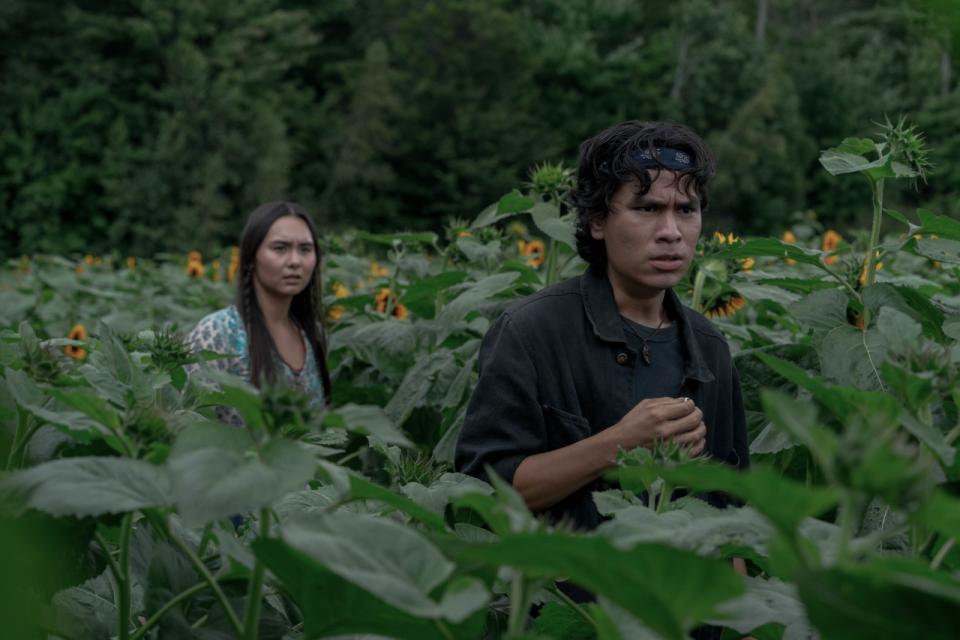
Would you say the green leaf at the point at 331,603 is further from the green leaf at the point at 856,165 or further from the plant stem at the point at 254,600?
the green leaf at the point at 856,165

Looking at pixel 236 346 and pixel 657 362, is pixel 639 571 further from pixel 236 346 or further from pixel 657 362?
pixel 236 346

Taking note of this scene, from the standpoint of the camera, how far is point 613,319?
2.32m

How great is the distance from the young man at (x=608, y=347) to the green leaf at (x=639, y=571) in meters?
1.20

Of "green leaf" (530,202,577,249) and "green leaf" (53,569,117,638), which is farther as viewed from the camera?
"green leaf" (530,202,577,249)

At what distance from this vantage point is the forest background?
3206 centimetres

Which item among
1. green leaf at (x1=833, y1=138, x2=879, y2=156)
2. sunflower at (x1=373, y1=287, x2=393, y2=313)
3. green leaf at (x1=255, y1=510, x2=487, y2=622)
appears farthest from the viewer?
sunflower at (x1=373, y1=287, x2=393, y2=313)

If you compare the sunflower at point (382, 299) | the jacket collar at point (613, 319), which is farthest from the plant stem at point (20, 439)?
the sunflower at point (382, 299)

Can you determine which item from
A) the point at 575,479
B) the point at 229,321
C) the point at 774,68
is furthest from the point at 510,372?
the point at 774,68

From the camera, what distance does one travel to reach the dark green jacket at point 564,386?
2.21 meters

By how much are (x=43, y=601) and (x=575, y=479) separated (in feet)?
3.37

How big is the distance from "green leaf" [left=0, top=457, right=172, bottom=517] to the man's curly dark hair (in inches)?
53.5

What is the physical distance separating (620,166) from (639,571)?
5.06ft

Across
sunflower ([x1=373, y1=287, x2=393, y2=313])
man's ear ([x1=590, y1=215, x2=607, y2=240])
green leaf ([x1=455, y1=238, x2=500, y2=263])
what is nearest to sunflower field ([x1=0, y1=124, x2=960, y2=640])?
man's ear ([x1=590, y1=215, x2=607, y2=240])

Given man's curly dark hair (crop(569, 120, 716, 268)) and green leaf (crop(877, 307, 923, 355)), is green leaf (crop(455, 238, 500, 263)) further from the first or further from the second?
green leaf (crop(877, 307, 923, 355))
